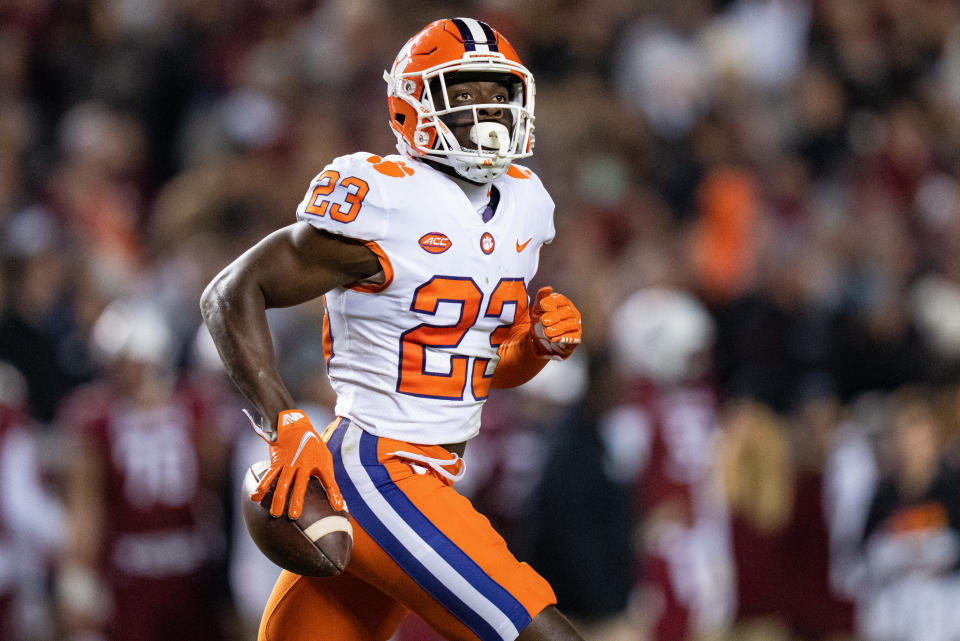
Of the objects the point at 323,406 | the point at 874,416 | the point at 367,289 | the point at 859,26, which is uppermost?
the point at 367,289

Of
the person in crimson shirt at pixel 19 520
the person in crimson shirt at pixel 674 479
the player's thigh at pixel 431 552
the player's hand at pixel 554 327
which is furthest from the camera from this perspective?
the person in crimson shirt at pixel 674 479

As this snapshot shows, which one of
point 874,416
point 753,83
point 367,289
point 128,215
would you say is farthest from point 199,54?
point 367,289

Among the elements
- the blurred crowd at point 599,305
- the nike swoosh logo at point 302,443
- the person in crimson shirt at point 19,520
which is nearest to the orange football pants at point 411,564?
the nike swoosh logo at point 302,443

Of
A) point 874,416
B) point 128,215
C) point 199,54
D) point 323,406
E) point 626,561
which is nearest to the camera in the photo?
point 626,561

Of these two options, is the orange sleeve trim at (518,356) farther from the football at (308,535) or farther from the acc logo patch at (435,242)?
the football at (308,535)

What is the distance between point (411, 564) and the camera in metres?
2.93

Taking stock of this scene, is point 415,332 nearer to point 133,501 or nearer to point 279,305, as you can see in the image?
point 279,305

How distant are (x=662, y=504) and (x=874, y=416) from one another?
1.44m

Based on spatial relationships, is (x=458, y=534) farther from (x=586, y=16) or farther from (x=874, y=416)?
(x=586, y=16)

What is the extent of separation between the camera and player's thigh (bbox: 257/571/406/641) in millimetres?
3139

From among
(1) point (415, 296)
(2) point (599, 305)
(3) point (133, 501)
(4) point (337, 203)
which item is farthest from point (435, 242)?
(2) point (599, 305)

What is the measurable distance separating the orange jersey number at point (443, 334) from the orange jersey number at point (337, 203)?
22 centimetres

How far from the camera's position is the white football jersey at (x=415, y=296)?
2988 millimetres

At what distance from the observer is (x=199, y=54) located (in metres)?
9.22
